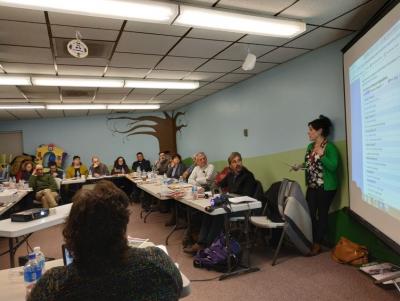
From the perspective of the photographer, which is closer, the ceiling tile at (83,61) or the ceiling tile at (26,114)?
the ceiling tile at (83,61)

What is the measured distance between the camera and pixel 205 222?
146 inches

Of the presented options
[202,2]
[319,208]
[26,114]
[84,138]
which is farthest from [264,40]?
[84,138]

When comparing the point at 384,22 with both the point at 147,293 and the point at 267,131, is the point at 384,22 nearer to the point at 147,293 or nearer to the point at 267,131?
the point at 147,293

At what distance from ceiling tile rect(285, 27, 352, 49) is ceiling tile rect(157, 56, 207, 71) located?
1.27 m

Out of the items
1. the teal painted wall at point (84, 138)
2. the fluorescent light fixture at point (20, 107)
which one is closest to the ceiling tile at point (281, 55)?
the fluorescent light fixture at point (20, 107)

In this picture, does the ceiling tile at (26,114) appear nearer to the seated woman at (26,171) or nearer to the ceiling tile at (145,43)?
the seated woman at (26,171)

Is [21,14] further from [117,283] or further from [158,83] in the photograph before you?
[158,83]

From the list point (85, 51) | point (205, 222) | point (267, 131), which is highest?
point (85, 51)

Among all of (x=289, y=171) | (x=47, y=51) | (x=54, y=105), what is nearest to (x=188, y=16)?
(x=47, y=51)

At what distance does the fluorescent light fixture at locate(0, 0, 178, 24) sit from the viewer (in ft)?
7.04

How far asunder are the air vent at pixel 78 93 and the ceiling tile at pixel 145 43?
258cm

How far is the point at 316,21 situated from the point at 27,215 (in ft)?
10.7

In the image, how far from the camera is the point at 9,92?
17.3 ft

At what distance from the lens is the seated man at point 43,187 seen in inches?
219
